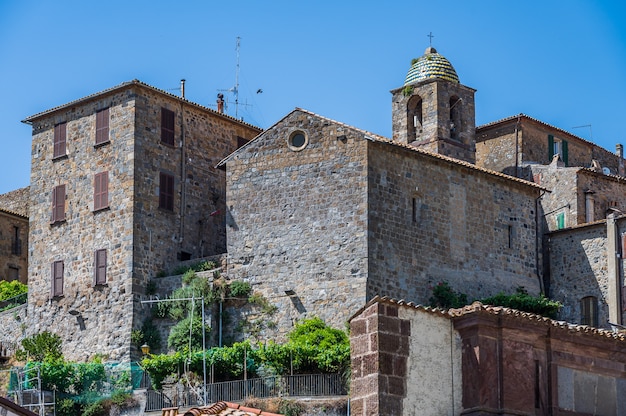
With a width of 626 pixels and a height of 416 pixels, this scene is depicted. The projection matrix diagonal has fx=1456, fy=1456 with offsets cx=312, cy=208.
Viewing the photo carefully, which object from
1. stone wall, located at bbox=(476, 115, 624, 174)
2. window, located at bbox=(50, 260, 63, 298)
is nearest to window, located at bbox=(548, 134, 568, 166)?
stone wall, located at bbox=(476, 115, 624, 174)

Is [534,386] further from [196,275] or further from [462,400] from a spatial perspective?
[196,275]

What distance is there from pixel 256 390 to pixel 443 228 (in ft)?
30.2

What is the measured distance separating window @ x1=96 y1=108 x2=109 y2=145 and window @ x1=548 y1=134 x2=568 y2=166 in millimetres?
18579

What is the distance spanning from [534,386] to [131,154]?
22.4 meters

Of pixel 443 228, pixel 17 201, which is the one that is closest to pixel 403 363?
pixel 443 228

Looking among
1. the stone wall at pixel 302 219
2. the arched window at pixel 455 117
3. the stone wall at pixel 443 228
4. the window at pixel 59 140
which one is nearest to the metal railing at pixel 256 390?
the stone wall at pixel 302 219

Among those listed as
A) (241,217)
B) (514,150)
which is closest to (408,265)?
(241,217)

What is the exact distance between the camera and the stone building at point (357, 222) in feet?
149

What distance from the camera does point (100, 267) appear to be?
4928cm

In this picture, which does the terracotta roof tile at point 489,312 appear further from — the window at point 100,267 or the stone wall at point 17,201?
the stone wall at point 17,201

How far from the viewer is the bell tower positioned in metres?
54.4

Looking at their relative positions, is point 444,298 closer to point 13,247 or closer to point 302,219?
point 302,219

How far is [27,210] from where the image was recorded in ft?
207

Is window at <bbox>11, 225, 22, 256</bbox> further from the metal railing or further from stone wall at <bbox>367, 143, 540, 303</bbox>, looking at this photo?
stone wall at <bbox>367, 143, 540, 303</bbox>
